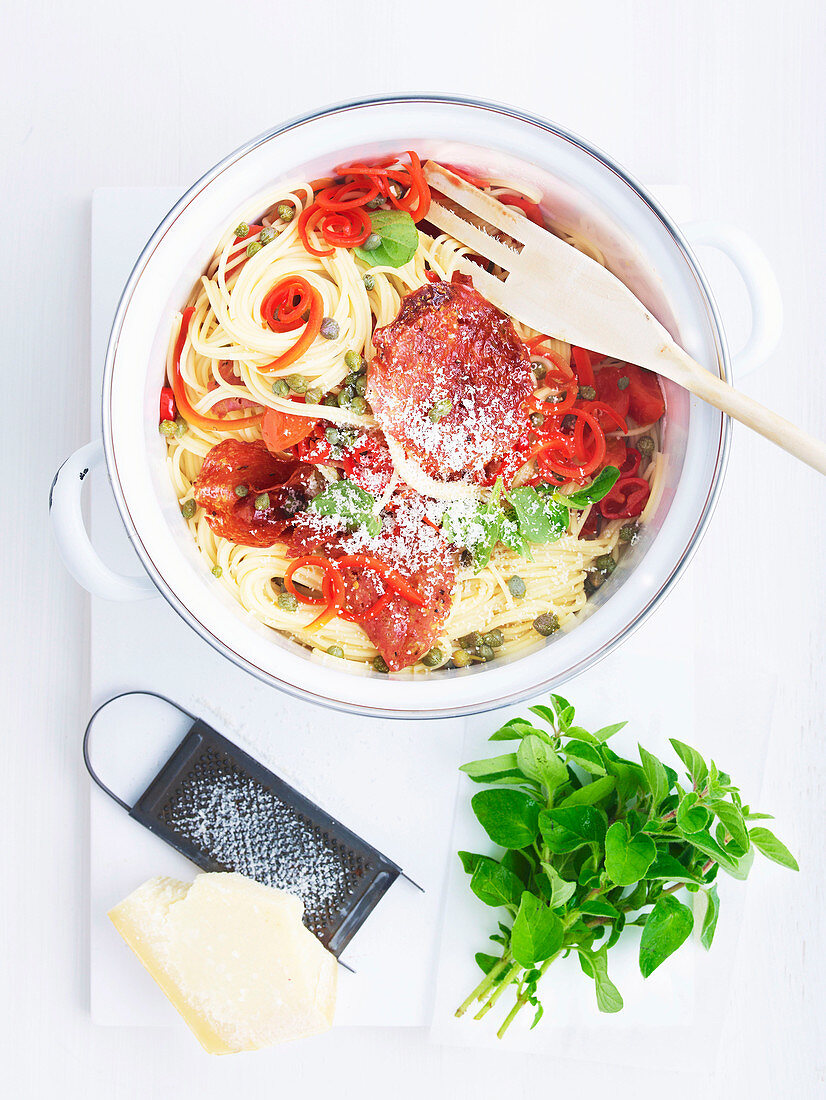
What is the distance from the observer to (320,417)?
2.12m

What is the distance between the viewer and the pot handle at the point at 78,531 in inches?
74.9

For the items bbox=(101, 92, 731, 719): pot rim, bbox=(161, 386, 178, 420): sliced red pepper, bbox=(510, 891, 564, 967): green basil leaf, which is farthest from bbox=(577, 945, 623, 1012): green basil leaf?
bbox=(161, 386, 178, 420): sliced red pepper

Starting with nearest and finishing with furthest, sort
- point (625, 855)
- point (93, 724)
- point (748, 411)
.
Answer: point (748, 411) → point (625, 855) → point (93, 724)

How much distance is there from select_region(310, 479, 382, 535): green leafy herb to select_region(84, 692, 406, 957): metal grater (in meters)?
0.78

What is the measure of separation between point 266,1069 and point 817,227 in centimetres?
295

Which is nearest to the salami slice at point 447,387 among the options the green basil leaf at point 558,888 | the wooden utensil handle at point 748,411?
the wooden utensil handle at point 748,411

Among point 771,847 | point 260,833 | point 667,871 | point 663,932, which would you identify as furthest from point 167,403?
point 771,847

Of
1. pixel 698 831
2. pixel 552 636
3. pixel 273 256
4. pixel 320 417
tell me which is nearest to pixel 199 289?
pixel 273 256

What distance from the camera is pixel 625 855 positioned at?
2.12 metres

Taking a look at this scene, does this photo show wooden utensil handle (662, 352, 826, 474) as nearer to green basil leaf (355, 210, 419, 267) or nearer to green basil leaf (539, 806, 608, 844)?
green basil leaf (355, 210, 419, 267)

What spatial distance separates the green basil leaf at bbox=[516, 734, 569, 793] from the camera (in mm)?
2223

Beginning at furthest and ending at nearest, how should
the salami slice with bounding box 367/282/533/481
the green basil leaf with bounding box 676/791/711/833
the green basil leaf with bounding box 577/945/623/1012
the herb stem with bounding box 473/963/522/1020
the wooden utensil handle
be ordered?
1. the herb stem with bounding box 473/963/522/1020
2. the green basil leaf with bounding box 577/945/623/1012
3. the green basil leaf with bounding box 676/791/711/833
4. the salami slice with bounding box 367/282/533/481
5. the wooden utensil handle

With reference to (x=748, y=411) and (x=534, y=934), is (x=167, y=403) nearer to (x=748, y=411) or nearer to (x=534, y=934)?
(x=748, y=411)

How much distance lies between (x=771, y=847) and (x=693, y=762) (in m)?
0.31
